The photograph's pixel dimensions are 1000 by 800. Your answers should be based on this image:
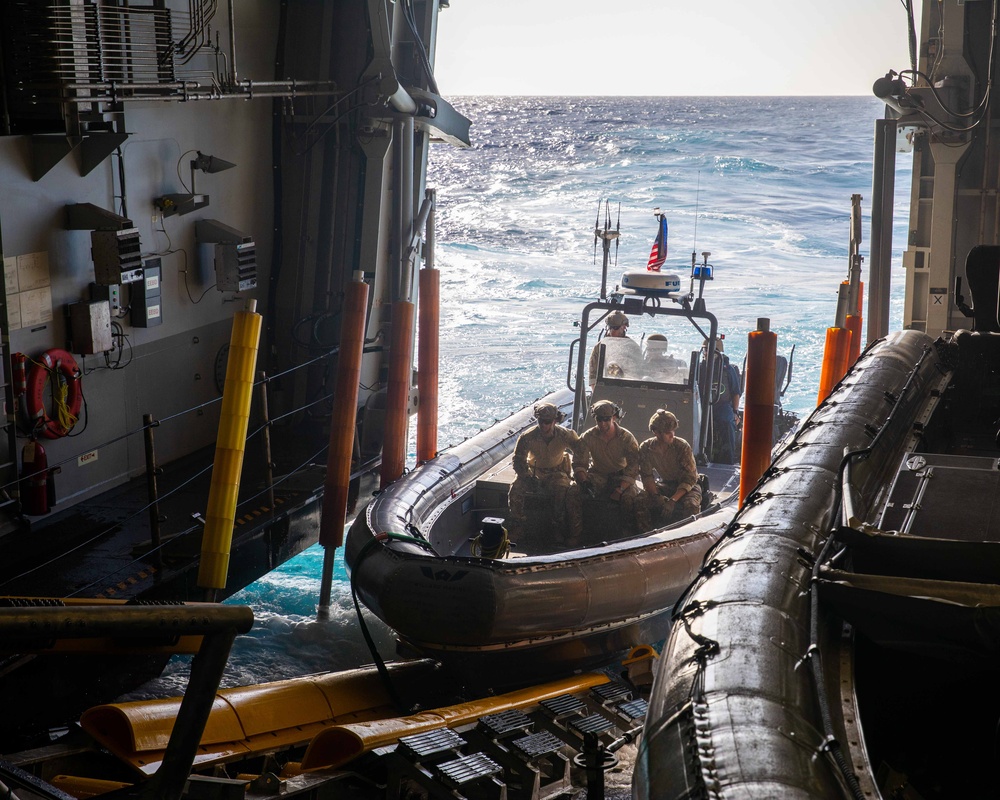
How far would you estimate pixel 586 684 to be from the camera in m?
5.87

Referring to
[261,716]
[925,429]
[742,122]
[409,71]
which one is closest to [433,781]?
[261,716]

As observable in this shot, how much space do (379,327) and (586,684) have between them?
15.3 feet

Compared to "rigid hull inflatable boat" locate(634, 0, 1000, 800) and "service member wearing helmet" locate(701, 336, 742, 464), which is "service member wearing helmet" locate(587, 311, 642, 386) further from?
"rigid hull inflatable boat" locate(634, 0, 1000, 800)

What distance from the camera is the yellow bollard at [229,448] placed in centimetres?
614

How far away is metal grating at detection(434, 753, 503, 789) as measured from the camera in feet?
14.2

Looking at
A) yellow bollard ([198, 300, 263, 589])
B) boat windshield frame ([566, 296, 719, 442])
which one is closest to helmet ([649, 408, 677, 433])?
boat windshield frame ([566, 296, 719, 442])

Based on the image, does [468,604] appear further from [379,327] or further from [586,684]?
[379,327]

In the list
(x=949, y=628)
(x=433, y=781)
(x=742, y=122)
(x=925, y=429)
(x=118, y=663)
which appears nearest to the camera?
(x=949, y=628)

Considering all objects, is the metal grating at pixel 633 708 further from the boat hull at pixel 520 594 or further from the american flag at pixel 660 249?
the american flag at pixel 660 249

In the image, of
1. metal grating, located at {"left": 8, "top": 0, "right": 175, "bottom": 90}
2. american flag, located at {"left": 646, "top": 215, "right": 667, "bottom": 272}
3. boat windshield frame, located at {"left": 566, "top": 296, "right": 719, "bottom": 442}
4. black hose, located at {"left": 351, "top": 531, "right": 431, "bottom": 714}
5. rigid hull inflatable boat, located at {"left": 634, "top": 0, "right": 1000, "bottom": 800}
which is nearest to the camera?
rigid hull inflatable boat, located at {"left": 634, "top": 0, "right": 1000, "bottom": 800}

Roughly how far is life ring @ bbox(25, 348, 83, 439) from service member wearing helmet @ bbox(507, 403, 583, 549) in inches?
114

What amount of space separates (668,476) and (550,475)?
78cm

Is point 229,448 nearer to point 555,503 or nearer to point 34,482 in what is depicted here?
point 34,482

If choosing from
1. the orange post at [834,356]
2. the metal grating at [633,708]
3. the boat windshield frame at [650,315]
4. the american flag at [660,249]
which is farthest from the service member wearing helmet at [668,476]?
the american flag at [660,249]
